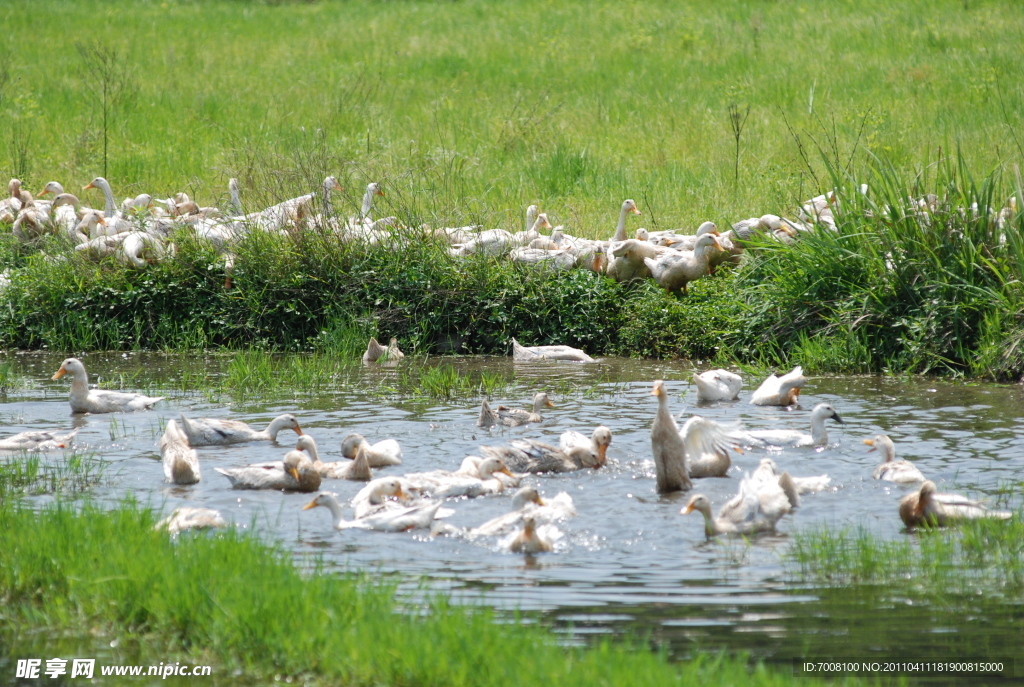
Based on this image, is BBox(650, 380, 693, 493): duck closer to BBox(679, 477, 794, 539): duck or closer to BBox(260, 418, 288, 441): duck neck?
BBox(679, 477, 794, 539): duck

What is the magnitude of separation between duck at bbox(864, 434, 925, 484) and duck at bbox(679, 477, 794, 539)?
951 mm

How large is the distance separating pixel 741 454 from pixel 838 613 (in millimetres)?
3230

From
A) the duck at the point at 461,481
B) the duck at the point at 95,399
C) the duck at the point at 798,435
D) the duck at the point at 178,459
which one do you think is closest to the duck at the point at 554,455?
the duck at the point at 461,481

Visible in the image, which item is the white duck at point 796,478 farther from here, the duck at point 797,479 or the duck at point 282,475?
the duck at point 282,475

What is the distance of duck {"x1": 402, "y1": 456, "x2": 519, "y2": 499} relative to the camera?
740 centimetres

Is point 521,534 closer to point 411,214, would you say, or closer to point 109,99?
point 411,214

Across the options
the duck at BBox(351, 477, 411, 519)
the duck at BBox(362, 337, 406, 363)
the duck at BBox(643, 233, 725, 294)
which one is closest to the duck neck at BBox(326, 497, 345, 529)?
the duck at BBox(351, 477, 411, 519)

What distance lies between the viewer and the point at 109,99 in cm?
2417

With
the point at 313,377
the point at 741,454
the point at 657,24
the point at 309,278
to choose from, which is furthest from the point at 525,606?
the point at 657,24

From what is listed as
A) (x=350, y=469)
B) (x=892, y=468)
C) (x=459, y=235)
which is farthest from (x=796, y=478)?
(x=459, y=235)

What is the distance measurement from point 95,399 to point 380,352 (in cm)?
316

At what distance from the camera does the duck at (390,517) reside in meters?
6.71

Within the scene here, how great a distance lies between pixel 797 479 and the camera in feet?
24.2

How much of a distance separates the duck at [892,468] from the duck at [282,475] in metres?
3.63
